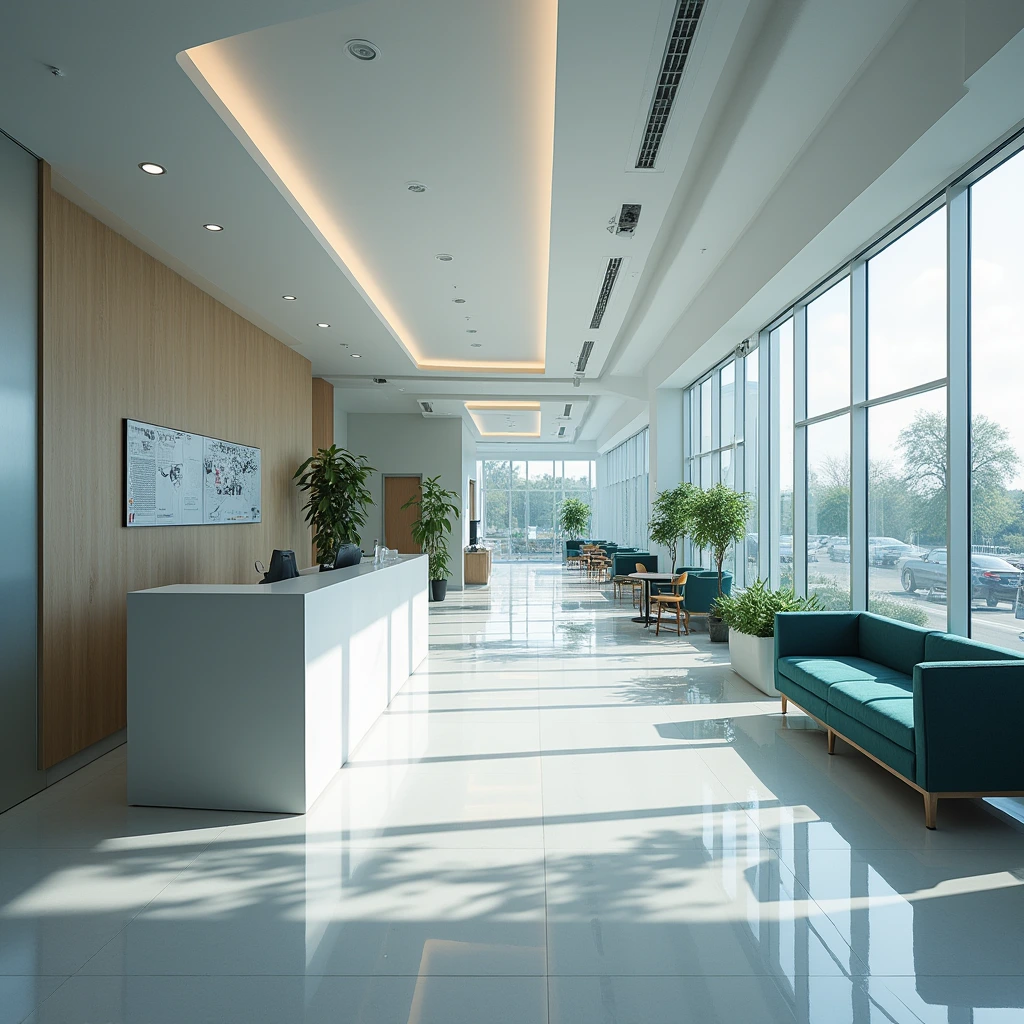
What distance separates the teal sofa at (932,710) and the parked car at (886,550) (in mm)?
664

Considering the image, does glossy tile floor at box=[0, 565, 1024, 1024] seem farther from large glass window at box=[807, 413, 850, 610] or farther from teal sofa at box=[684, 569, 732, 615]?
teal sofa at box=[684, 569, 732, 615]

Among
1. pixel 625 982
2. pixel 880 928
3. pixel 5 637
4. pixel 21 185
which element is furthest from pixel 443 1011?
pixel 21 185

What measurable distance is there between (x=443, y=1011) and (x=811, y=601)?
5512 millimetres

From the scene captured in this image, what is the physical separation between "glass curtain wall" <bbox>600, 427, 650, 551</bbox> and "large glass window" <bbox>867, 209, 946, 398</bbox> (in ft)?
30.5

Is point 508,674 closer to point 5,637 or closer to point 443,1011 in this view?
point 5,637

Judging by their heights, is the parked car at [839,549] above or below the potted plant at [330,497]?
below

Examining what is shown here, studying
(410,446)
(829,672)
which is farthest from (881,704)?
(410,446)

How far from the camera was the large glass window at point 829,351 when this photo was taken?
22.4 feet

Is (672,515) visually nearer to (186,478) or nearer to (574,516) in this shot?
(186,478)

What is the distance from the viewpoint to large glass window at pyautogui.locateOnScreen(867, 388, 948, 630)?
17.3 feet

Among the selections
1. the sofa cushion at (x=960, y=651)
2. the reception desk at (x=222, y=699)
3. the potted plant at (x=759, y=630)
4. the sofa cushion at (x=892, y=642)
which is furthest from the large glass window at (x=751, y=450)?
the reception desk at (x=222, y=699)

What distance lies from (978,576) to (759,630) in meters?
2.34

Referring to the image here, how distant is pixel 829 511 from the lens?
717 cm

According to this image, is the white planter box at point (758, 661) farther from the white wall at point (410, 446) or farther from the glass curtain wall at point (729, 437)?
the white wall at point (410, 446)
